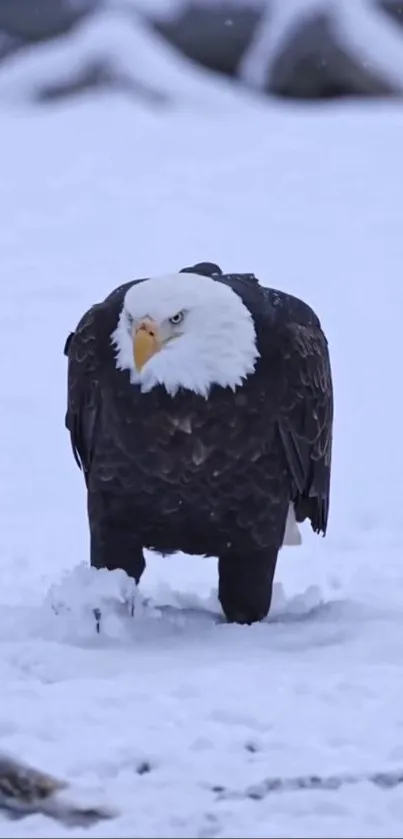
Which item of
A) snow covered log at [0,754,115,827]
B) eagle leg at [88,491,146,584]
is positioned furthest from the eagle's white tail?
snow covered log at [0,754,115,827]

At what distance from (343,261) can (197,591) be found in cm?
693

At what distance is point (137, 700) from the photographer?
3.55 metres

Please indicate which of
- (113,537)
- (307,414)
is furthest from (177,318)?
(113,537)

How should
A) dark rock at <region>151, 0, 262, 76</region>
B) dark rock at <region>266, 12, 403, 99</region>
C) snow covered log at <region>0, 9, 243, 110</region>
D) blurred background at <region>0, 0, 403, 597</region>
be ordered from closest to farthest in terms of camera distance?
blurred background at <region>0, 0, 403, 597</region>
dark rock at <region>266, 12, 403, 99</region>
snow covered log at <region>0, 9, 243, 110</region>
dark rock at <region>151, 0, 262, 76</region>

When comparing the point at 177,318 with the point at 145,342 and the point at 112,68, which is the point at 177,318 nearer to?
the point at 145,342

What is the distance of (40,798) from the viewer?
9.68ft

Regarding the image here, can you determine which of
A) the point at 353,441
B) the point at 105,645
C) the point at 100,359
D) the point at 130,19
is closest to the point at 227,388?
the point at 100,359

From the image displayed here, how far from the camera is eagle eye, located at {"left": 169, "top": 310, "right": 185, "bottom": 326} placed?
13.0ft

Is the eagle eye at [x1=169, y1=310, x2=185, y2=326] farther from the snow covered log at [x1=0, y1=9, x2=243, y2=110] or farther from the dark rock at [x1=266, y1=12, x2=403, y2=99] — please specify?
the snow covered log at [x1=0, y1=9, x2=243, y2=110]

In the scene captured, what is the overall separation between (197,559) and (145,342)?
108 inches

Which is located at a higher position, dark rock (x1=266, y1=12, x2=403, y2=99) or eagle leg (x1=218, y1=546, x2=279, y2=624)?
dark rock (x1=266, y1=12, x2=403, y2=99)

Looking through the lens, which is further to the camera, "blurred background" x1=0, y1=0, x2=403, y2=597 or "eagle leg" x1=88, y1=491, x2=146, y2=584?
Result: "blurred background" x1=0, y1=0, x2=403, y2=597

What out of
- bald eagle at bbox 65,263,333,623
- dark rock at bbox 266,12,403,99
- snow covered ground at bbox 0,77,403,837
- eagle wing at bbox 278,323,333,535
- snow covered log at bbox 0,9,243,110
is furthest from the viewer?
snow covered log at bbox 0,9,243,110

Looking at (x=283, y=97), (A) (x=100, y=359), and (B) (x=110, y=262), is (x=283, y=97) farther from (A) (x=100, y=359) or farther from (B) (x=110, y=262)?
(A) (x=100, y=359)
